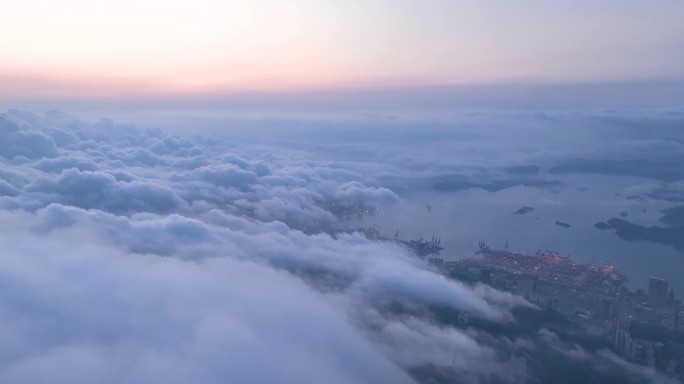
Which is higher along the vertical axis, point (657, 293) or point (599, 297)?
point (599, 297)

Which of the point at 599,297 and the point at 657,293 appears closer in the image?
the point at 599,297

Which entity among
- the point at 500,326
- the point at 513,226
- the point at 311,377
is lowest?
the point at 513,226

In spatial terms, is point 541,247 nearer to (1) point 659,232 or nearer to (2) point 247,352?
(1) point 659,232

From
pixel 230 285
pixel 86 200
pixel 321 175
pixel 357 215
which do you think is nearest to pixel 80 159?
pixel 86 200

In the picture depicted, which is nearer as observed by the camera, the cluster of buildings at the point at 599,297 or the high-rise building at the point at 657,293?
the cluster of buildings at the point at 599,297

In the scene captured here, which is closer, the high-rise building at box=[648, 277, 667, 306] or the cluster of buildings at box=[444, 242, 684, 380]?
the cluster of buildings at box=[444, 242, 684, 380]
